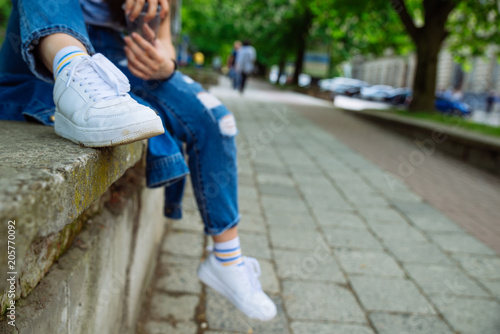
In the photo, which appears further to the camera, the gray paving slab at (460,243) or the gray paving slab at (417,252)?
the gray paving slab at (460,243)

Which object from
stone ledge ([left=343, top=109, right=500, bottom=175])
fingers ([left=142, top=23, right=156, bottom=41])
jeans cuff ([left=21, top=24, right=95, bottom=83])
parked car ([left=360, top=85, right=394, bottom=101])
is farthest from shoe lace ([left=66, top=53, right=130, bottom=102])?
parked car ([left=360, top=85, right=394, bottom=101])

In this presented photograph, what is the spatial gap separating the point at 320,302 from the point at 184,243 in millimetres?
925

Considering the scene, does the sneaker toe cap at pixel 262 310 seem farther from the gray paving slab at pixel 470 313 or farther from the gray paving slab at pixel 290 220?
the gray paving slab at pixel 290 220

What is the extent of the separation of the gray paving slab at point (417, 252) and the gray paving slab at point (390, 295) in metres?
0.35

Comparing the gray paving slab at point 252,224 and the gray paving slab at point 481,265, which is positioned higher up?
the gray paving slab at point 252,224

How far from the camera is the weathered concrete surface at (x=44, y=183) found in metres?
0.55

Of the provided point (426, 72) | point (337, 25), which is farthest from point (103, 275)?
point (337, 25)

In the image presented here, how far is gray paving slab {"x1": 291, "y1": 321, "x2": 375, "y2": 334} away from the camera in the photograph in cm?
189

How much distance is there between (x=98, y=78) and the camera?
1.07m

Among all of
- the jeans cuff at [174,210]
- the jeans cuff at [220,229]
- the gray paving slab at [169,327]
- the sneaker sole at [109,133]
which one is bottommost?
the gray paving slab at [169,327]

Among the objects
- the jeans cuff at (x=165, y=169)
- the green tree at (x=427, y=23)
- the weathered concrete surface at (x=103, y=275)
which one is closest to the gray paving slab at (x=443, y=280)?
the weathered concrete surface at (x=103, y=275)

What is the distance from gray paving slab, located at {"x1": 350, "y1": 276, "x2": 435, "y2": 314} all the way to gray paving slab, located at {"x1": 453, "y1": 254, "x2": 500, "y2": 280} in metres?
0.53

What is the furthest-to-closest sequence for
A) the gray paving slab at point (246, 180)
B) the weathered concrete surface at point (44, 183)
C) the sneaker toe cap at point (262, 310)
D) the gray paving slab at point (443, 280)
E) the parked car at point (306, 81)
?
the parked car at point (306, 81), the gray paving slab at point (246, 180), the gray paving slab at point (443, 280), the sneaker toe cap at point (262, 310), the weathered concrete surface at point (44, 183)

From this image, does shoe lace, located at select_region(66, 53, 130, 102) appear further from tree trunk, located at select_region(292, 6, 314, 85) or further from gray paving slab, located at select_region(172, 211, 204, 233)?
tree trunk, located at select_region(292, 6, 314, 85)
